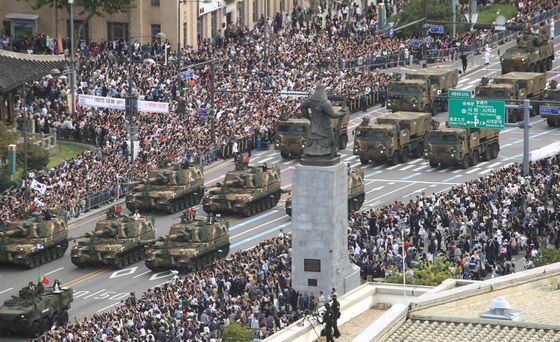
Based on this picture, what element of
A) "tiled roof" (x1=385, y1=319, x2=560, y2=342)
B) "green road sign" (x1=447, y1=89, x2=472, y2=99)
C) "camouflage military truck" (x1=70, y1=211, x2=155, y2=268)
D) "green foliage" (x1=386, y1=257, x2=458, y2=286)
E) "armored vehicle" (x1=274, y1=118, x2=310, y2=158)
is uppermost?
"green road sign" (x1=447, y1=89, x2=472, y2=99)

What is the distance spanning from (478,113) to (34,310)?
28.9 m

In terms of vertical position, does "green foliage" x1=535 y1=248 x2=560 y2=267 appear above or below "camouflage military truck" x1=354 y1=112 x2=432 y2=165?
below

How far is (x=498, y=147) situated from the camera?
354 feet

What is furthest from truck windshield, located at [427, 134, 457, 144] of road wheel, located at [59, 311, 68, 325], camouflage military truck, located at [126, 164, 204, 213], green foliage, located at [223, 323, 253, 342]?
green foliage, located at [223, 323, 253, 342]

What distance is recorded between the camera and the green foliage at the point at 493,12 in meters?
140

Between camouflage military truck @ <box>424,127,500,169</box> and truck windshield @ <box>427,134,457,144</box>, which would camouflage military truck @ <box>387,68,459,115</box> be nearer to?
camouflage military truck @ <box>424,127,500,169</box>

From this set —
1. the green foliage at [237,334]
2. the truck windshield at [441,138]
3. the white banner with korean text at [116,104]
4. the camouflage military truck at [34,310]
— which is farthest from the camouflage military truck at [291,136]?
the green foliage at [237,334]

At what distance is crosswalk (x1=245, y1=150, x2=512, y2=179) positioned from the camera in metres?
105

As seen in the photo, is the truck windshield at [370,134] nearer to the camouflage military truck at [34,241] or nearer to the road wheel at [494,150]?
the road wheel at [494,150]

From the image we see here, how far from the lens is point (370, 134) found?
349 feet

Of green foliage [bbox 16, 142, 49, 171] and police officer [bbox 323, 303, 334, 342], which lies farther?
green foliage [bbox 16, 142, 49, 171]

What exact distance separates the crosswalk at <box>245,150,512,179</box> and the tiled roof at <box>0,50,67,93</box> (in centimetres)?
1253

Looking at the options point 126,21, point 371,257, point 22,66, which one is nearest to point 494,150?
point 22,66

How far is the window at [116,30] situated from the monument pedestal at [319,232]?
5444cm
